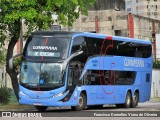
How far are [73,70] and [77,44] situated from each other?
1.40 meters

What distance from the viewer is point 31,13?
27.3m

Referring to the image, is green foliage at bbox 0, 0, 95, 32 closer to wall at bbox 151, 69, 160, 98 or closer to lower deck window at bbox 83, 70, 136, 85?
lower deck window at bbox 83, 70, 136, 85

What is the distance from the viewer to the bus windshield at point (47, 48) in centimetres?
2391

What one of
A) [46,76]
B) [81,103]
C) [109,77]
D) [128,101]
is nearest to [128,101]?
[128,101]

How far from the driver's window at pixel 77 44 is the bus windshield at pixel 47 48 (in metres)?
0.47

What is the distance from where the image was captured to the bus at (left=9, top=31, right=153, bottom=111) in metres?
23.8

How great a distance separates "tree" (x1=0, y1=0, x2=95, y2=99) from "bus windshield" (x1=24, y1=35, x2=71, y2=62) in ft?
9.92

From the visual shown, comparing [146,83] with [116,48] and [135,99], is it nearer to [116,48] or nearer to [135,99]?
[135,99]

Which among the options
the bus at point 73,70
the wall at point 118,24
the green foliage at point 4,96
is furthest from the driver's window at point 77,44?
the wall at point 118,24

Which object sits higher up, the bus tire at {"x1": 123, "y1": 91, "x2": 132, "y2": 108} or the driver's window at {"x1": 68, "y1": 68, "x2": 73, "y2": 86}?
the driver's window at {"x1": 68, "y1": 68, "x2": 73, "y2": 86}

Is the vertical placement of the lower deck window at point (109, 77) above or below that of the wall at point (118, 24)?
below

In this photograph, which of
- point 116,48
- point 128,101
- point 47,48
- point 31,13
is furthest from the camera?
point 128,101

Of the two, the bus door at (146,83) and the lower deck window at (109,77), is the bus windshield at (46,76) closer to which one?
the lower deck window at (109,77)

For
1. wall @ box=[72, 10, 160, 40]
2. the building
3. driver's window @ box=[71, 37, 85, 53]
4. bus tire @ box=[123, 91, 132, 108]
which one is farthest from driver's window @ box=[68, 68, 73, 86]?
the building
